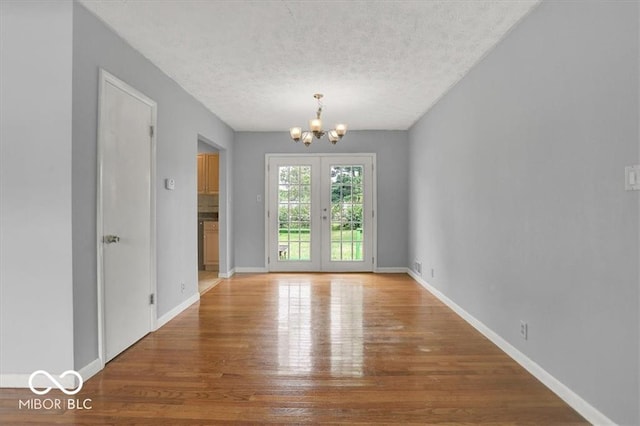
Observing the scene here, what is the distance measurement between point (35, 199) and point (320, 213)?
4637mm

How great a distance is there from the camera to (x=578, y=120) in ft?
6.77

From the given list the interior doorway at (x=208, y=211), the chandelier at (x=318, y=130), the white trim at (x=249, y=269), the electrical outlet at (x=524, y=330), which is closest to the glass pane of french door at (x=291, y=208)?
the white trim at (x=249, y=269)

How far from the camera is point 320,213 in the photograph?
6.58 meters

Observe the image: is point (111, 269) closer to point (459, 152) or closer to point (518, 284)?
point (518, 284)

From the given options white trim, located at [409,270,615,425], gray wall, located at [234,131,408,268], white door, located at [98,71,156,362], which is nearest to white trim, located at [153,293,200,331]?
white door, located at [98,71,156,362]

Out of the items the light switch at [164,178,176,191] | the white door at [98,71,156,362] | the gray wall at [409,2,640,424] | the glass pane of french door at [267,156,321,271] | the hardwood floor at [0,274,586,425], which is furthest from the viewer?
the glass pane of french door at [267,156,321,271]

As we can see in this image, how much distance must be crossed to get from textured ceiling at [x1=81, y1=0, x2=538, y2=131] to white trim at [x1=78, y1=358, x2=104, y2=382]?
2490 millimetres

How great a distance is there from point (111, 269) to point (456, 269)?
339 centimetres

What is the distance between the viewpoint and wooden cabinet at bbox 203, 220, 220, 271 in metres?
6.85

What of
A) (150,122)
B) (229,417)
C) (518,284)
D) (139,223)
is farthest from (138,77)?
(518,284)

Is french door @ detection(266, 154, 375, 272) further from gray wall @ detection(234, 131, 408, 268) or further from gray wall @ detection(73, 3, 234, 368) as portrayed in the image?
gray wall @ detection(73, 3, 234, 368)

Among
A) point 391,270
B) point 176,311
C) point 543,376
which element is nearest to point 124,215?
point 176,311

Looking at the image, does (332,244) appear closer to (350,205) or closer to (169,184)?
(350,205)

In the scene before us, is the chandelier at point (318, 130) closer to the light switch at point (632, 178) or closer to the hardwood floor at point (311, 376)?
the hardwood floor at point (311, 376)
